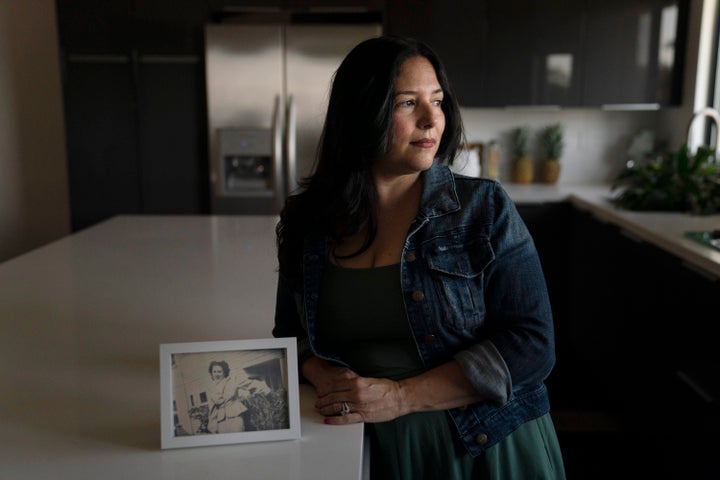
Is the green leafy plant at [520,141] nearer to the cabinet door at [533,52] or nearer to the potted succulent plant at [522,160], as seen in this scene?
the potted succulent plant at [522,160]

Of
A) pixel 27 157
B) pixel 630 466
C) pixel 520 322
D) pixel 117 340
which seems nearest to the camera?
pixel 520 322

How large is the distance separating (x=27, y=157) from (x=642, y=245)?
4067 millimetres

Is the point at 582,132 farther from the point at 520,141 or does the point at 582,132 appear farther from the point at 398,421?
the point at 398,421

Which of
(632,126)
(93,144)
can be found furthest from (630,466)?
(93,144)

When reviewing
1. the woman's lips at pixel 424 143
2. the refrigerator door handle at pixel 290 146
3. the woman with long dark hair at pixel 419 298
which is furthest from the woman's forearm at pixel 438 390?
the refrigerator door handle at pixel 290 146

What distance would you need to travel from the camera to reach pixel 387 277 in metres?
1.29

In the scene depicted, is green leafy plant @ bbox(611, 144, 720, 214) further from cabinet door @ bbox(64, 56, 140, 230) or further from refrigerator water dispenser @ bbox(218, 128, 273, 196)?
cabinet door @ bbox(64, 56, 140, 230)

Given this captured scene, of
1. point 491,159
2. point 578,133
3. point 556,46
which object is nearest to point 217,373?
point 556,46

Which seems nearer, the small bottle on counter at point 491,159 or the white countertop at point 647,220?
the white countertop at point 647,220

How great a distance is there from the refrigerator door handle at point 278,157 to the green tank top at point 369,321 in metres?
2.67

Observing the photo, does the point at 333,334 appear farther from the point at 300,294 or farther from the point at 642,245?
the point at 642,245

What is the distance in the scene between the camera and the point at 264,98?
13.4 ft

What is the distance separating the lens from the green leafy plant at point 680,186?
304 cm

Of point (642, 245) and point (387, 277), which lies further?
point (642, 245)
